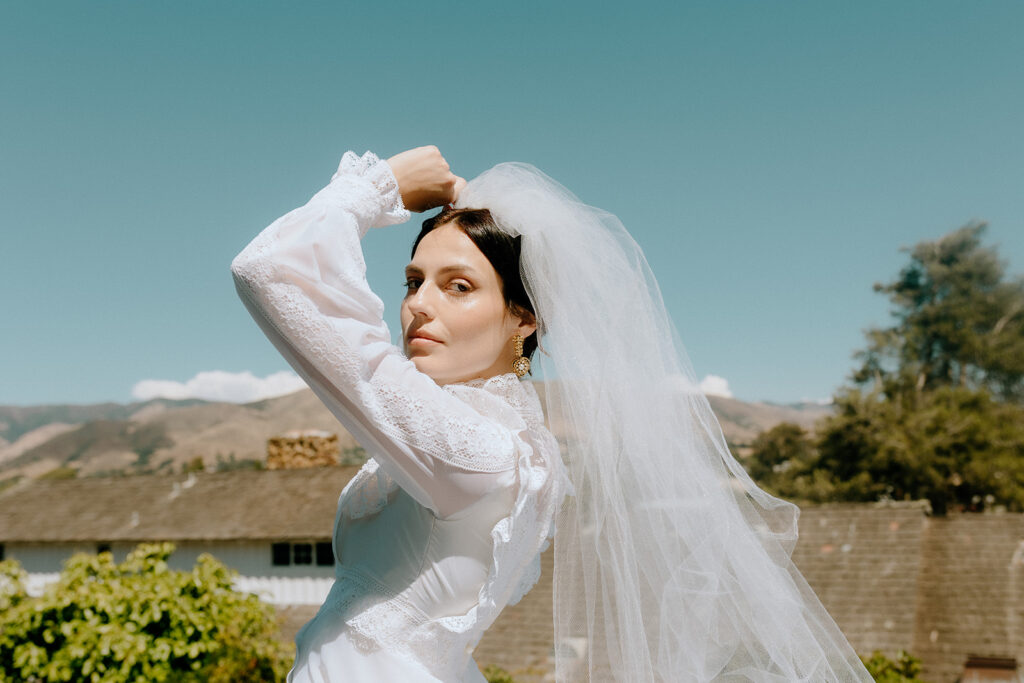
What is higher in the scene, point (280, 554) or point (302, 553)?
point (302, 553)

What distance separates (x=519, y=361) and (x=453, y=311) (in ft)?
0.97

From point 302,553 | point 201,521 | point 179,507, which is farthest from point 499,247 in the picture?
→ point 179,507

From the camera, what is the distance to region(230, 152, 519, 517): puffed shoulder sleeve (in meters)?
1.82

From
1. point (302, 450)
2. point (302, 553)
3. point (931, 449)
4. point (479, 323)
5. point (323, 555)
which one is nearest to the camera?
point (479, 323)

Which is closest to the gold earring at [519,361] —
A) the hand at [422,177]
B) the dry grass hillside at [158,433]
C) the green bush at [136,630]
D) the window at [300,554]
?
the hand at [422,177]

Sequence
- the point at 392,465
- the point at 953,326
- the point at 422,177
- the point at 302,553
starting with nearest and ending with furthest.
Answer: the point at 392,465 < the point at 422,177 < the point at 302,553 < the point at 953,326

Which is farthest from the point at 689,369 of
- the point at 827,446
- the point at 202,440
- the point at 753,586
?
the point at 202,440

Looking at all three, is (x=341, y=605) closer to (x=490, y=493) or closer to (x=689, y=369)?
(x=490, y=493)

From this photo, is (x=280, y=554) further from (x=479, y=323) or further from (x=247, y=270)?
(x=247, y=270)

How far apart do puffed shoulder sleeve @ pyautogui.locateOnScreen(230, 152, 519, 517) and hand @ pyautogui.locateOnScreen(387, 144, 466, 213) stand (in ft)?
0.60

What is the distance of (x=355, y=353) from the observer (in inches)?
72.7

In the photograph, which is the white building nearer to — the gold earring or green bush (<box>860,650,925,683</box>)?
green bush (<box>860,650,925,683</box>)

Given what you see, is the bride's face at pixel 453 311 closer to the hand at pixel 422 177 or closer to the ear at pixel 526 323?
the ear at pixel 526 323

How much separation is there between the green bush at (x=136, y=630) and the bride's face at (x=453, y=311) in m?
7.76
